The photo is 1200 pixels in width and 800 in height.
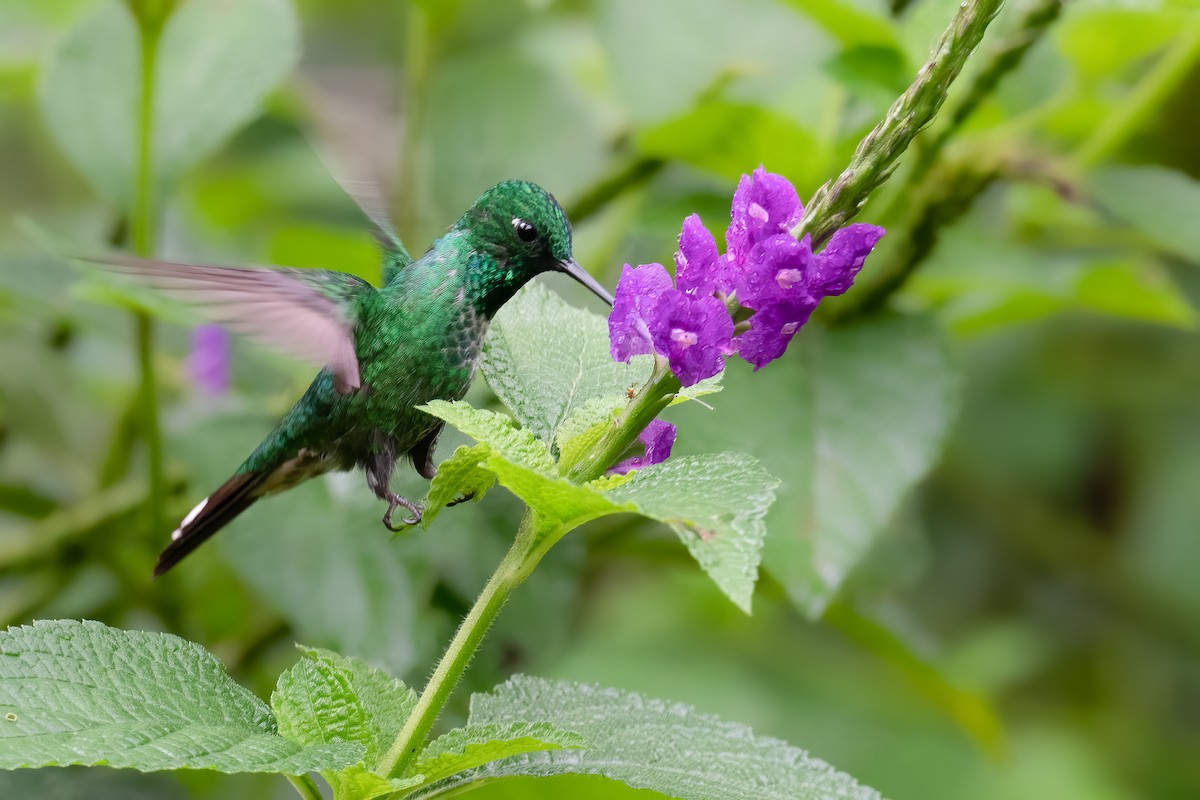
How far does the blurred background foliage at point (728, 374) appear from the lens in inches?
60.1

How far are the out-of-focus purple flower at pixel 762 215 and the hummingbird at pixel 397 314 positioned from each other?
25 cm

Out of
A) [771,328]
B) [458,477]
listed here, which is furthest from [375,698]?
[771,328]

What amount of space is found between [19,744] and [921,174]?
1140mm

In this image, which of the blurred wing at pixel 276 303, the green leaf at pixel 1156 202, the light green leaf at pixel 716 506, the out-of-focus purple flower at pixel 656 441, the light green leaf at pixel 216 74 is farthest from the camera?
the light green leaf at pixel 216 74

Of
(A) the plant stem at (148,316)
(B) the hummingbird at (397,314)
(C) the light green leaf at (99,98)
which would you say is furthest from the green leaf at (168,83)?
(B) the hummingbird at (397,314)

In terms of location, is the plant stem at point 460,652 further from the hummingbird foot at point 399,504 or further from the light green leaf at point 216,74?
the light green leaf at point 216,74

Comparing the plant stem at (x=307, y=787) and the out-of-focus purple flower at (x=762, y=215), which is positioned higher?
the out-of-focus purple flower at (x=762, y=215)

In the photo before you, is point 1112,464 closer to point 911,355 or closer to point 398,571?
point 911,355

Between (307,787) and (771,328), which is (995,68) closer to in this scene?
(771,328)

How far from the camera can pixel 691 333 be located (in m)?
0.81

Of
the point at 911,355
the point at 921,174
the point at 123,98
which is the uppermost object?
the point at 123,98

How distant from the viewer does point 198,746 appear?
0.78 metres

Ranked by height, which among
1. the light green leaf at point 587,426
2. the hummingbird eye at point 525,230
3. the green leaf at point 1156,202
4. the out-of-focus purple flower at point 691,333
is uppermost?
the green leaf at point 1156,202

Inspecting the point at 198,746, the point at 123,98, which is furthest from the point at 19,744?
the point at 123,98
